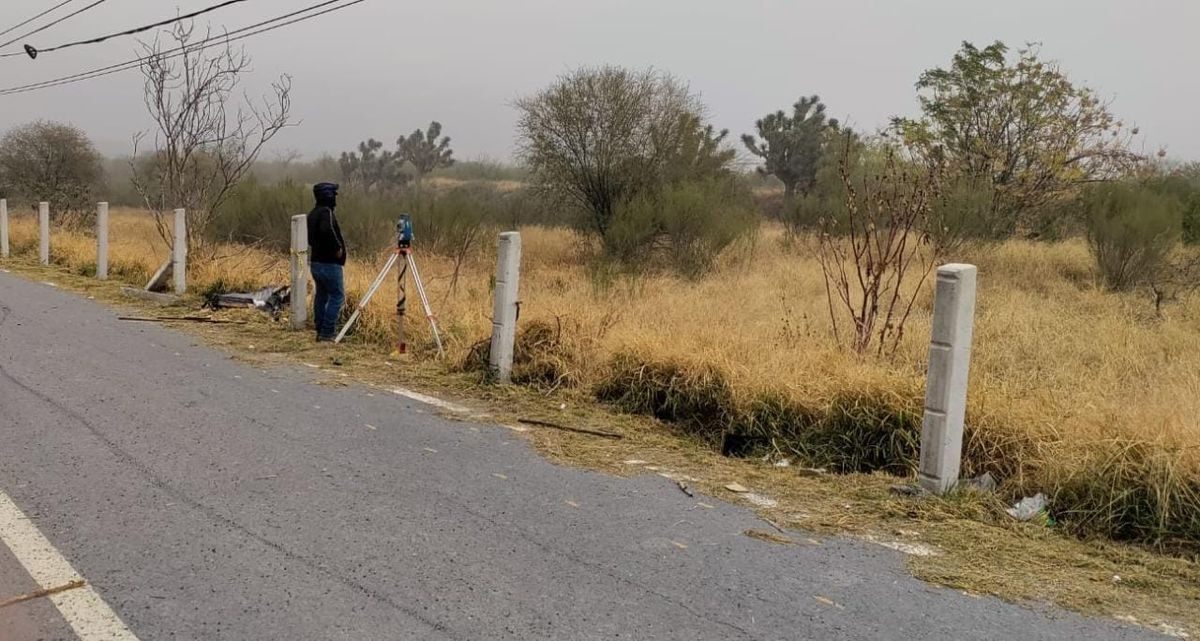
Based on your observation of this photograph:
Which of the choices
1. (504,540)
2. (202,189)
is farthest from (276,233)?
(504,540)

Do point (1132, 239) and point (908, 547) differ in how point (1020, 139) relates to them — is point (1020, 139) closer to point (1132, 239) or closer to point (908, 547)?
point (1132, 239)

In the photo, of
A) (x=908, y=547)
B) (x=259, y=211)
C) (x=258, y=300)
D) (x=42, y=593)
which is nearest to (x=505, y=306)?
(x=908, y=547)

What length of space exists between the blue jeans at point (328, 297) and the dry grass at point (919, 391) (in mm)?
321

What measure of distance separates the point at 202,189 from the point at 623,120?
11.9m

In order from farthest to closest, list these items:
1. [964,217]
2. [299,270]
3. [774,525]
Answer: [964,217]
[299,270]
[774,525]

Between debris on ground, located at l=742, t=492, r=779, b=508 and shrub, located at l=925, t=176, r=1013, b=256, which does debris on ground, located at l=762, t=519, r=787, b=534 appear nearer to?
debris on ground, located at l=742, t=492, r=779, b=508

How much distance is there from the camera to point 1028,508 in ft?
14.6

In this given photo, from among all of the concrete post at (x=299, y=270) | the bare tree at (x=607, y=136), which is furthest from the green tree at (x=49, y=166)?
the concrete post at (x=299, y=270)

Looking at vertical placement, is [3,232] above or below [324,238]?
below

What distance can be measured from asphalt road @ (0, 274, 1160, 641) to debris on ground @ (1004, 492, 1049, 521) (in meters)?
0.96

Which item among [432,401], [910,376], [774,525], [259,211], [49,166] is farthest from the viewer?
[49,166]

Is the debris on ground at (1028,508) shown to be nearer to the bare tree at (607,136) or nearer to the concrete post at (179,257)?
the concrete post at (179,257)

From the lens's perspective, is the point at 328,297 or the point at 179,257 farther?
the point at 179,257

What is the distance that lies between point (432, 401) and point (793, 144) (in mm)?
48163
